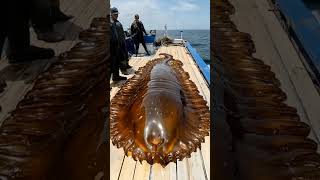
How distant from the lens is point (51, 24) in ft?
3.67

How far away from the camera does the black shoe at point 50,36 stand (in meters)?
1.13

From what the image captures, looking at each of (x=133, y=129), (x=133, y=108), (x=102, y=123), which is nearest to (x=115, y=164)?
(x=133, y=129)

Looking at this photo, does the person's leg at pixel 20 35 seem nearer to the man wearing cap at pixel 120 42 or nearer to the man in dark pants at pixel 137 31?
the man wearing cap at pixel 120 42

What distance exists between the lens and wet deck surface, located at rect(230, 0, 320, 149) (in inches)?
47.7

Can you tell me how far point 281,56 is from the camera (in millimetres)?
1299

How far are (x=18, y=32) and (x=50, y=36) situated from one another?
0.12 m

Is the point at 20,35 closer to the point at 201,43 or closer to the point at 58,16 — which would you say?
the point at 58,16

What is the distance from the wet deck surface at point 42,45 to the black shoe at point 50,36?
0.02 m

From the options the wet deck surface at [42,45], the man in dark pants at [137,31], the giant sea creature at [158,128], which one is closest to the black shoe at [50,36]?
the wet deck surface at [42,45]

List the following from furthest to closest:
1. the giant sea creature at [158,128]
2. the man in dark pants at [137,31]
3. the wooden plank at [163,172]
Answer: the man in dark pants at [137,31] < the giant sea creature at [158,128] < the wooden plank at [163,172]

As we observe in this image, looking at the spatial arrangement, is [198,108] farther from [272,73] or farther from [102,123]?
[102,123]

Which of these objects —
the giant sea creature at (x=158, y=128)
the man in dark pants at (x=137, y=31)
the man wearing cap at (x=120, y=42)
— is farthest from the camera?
the man in dark pants at (x=137, y=31)

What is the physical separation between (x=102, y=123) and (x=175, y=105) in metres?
1.63

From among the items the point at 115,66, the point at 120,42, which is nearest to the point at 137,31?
the point at 120,42
